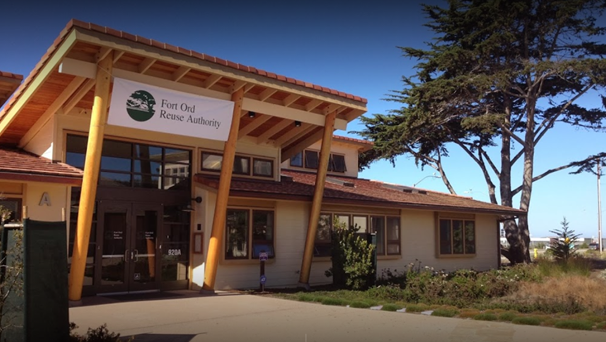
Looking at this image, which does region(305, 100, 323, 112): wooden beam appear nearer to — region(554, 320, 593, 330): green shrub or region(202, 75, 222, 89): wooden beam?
region(202, 75, 222, 89): wooden beam

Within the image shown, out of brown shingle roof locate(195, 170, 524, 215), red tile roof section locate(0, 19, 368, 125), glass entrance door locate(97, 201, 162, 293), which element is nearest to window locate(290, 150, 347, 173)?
brown shingle roof locate(195, 170, 524, 215)

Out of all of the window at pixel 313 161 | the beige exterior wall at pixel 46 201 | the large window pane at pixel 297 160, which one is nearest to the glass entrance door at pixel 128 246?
the beige exterior wall at pixel 46 201

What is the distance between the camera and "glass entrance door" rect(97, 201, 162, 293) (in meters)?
13.5

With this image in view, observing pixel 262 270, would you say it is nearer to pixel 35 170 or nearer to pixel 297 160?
pixel 35 170

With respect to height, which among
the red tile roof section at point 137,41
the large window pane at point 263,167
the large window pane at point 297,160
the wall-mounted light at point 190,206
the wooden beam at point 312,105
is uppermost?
the red tile roof section at point 137,41

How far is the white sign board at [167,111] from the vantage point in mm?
11781

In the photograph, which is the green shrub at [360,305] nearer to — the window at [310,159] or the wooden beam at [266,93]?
the wooden beam at [266,93]

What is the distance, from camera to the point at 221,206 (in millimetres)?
13484

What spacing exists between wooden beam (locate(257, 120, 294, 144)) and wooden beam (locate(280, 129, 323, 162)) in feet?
4.29

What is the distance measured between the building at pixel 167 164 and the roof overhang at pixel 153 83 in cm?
3

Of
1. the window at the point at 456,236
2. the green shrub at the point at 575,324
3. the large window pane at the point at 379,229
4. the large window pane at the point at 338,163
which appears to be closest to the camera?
the green shrub at the point at 575,324

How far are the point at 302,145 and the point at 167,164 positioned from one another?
503 cm

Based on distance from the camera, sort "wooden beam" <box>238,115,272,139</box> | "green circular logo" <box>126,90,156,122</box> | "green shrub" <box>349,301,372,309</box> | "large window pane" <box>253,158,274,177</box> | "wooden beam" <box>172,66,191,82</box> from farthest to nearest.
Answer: "large window pane" <box>253,158,274,177</box> < "wooden beam" <box>238,115,272,139</box> < "wooden beam" <box>172,66,191,82</box> < "green circular logo" <box>126,90,156,122</box> < "green shrub" <box>349,301,372,309</box>

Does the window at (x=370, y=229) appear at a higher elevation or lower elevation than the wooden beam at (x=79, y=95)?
lower
